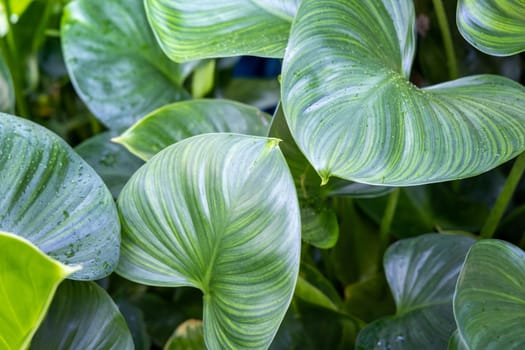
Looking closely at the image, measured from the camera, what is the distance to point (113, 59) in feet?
2.18

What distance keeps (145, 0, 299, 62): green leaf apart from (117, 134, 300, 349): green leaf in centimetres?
13

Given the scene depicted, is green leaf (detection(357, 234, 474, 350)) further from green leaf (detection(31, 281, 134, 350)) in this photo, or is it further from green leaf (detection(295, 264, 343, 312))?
green leaf (detection(31, 281, 134, 350))

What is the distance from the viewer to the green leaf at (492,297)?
38cm

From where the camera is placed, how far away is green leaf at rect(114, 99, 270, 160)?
57 centimetres

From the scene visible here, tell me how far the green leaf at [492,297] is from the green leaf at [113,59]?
0.40m

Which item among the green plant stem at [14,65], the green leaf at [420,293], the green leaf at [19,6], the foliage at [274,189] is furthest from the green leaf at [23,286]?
the green leaf at [19,6]

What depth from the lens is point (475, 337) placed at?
373mm

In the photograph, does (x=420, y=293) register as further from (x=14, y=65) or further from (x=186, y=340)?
(x=14, y=65)

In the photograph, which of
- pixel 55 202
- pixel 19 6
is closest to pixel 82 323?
pixel 55 202

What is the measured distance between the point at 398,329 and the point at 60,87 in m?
0.72

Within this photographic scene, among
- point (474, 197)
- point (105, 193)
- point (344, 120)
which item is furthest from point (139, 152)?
point (474, 197)

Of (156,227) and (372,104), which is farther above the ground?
(372,104)

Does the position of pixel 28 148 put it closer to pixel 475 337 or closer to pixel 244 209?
pixel 244 209

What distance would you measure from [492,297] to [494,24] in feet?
0.64
